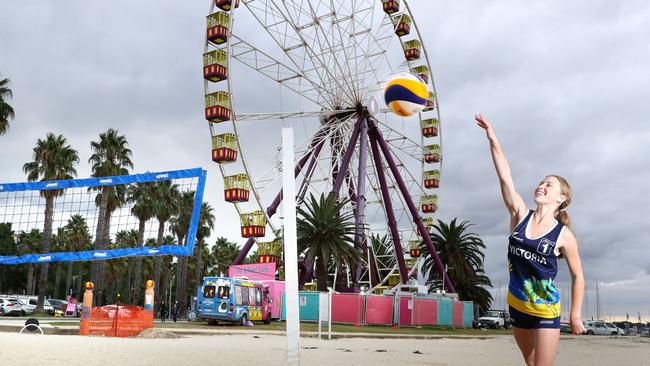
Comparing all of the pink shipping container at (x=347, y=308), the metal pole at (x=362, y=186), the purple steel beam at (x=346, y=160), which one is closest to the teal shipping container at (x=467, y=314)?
the metal pole at (x=362, y=186)

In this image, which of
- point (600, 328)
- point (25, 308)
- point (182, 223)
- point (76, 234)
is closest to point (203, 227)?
point (182, 223)

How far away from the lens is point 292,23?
42.1m

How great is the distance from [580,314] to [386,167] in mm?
44390

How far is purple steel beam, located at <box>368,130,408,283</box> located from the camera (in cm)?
4731

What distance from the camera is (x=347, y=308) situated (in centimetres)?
3944

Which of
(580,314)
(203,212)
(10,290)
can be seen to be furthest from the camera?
(10,290)

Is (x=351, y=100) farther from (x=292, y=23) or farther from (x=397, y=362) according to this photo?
(x=397, y=362)

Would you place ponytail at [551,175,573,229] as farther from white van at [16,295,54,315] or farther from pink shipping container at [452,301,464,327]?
white van at [16,295,54,315]

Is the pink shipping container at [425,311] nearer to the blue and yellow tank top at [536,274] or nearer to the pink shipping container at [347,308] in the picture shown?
the pink shipping container at [347,308]

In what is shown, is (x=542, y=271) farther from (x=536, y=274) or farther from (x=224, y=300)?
(x=224, y=300)

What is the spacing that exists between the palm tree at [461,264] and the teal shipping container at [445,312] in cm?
2167

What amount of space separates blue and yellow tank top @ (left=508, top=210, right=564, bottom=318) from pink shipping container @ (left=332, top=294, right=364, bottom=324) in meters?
34.8

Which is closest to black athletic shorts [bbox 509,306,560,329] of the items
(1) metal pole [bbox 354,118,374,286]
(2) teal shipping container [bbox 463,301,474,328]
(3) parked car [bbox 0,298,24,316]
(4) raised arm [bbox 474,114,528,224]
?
(4) raised arm [bbox 474,114,528,224]

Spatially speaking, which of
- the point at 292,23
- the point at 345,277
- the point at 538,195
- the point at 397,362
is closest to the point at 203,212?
the point at 345,277
